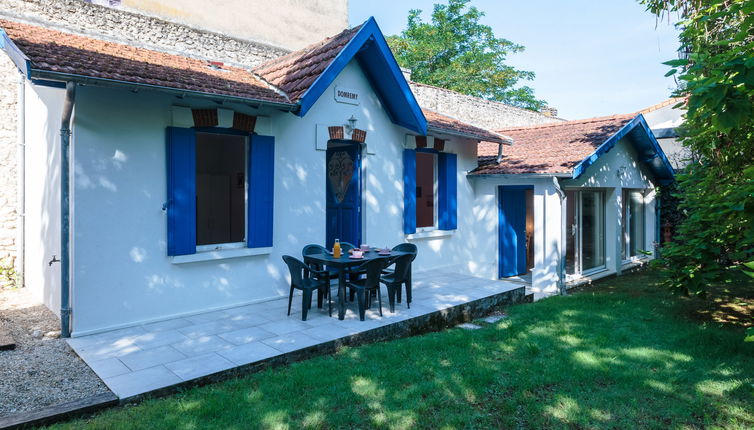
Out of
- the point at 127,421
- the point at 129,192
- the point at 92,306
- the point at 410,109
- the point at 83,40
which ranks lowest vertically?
the point at 127,421

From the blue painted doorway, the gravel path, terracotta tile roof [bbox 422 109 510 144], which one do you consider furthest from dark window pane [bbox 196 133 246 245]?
the blue painted doorway

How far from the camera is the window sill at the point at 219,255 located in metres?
6.40

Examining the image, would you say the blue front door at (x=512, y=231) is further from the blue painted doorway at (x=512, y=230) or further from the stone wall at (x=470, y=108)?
the stone wall at (x=470, y=108)

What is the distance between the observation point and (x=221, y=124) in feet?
21.9

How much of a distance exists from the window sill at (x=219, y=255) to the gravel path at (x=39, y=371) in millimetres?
1635

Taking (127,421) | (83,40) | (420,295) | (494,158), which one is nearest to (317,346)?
(127,421)

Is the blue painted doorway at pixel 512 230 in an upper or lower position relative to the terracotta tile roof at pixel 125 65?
lower

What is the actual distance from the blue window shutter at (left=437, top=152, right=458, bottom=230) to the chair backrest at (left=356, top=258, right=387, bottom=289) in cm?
404

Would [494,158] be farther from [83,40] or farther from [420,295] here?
[83,40]

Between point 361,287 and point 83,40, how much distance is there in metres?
5.53

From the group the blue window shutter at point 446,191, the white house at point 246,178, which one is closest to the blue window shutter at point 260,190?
the white house at point 246,178

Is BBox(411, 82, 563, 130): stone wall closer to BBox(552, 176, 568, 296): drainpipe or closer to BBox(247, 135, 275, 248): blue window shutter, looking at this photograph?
BBox(552, 176, 568, 296): drainpipe

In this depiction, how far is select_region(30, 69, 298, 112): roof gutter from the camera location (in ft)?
15.9

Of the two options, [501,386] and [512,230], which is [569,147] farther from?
[501,386]
